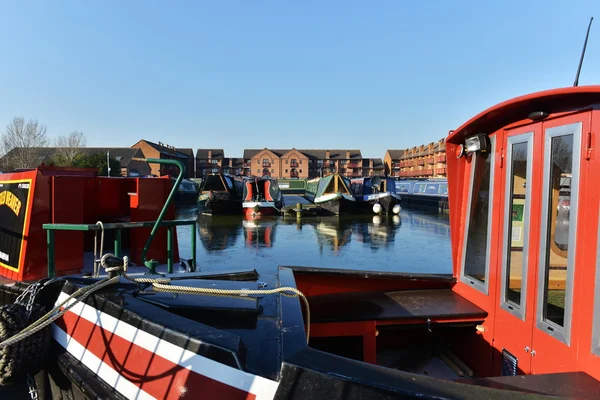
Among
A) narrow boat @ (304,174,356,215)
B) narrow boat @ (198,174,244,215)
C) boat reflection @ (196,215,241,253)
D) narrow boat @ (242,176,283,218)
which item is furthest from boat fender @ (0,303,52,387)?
narrow boat @ (304,174,356,215)

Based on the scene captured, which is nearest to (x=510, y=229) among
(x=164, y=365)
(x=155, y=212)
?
(x=164, y=365)

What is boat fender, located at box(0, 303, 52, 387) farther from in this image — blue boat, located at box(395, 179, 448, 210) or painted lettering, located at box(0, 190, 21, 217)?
blue boat, located at box(395, 179, 448, 210)

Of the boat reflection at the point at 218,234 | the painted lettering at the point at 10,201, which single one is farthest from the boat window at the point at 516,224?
the boat reflection at the point at 218,234

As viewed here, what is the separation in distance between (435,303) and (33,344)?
3.35 metres

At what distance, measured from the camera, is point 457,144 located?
378 centimetres

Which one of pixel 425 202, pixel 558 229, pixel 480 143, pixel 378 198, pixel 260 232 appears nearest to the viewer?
pixel 558 229

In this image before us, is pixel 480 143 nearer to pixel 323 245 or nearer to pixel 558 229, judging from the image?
pixel 558 229

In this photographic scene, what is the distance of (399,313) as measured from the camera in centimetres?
340

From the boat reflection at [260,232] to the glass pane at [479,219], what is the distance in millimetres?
11001

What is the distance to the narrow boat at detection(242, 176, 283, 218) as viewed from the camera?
81.5ft

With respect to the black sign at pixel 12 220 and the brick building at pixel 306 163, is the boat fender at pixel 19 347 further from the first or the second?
the brick building at pixel 306 163

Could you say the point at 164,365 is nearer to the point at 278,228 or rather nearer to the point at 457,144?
the point at 457,144

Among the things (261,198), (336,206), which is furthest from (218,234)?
(336,206)

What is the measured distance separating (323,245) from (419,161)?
73638 millimetres
